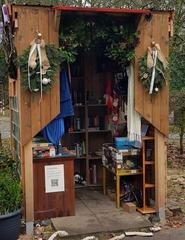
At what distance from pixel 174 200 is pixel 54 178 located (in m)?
2.24

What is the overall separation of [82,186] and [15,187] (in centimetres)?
234

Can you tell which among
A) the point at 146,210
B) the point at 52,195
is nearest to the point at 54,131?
the point at 52,195

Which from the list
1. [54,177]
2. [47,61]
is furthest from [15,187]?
[47,61]

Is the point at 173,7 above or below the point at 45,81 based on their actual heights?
above

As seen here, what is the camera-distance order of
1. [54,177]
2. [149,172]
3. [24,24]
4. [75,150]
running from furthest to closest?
1. [75,150]
2. [149,172]
3. [54,177]
4. [24,24]

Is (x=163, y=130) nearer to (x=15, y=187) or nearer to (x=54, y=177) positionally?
(x=54, y=177)

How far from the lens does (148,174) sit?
19.7 ft

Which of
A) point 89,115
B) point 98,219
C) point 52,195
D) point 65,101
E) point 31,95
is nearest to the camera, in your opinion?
point 31,95

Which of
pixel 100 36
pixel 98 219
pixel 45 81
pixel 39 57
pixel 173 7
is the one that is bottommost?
pixel 98 219

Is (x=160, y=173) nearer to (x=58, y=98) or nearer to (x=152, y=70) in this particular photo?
(x=152, y=70)

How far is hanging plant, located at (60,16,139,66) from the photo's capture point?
17.4 feet

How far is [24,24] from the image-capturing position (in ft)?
16.5

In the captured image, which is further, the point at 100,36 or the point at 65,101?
the point at 65,101

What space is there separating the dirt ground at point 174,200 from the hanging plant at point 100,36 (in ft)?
7.13
